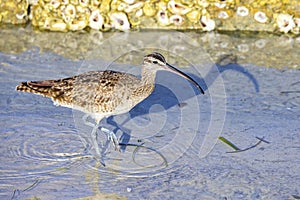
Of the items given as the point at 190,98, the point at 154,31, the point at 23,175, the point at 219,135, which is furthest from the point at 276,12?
the point at 23,175

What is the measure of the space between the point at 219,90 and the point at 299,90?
3.55 ft

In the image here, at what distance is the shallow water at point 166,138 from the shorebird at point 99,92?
0.39 m

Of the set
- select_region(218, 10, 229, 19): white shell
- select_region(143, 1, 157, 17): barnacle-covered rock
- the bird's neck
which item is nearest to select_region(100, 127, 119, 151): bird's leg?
the bird's neck

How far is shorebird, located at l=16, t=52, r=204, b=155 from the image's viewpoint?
22.2ft

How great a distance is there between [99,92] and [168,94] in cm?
164

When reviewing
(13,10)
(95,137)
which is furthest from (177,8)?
(95,137)

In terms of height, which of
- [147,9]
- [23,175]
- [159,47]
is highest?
[147,9]

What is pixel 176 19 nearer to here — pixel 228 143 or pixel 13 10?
pixel 13 10

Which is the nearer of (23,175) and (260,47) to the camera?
(23,175)

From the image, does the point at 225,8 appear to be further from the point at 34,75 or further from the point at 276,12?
the point at 34,75

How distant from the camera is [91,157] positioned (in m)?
6.60

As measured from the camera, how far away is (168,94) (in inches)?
322

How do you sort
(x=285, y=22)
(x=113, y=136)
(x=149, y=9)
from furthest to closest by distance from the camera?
(x=149, y=9)
(x=285, y=22)
(x=113, y=136)

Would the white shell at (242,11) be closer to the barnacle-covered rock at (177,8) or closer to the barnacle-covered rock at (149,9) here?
the barnacle-covered rock at (177,8)
